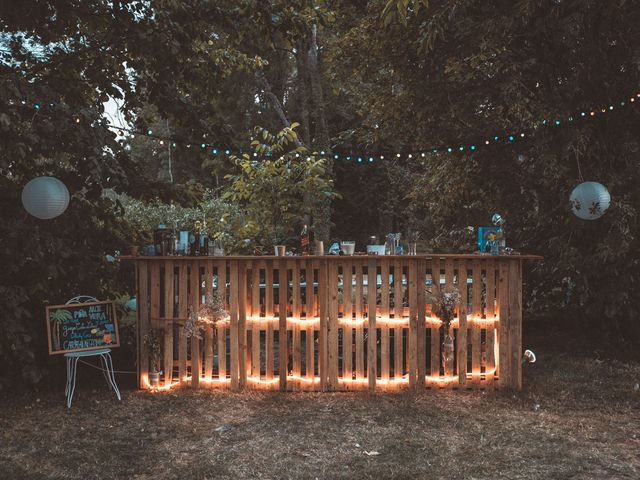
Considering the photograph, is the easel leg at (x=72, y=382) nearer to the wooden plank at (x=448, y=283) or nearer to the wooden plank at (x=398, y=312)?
the wooden plank at (x=398, y=312)

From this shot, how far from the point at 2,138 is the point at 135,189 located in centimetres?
141

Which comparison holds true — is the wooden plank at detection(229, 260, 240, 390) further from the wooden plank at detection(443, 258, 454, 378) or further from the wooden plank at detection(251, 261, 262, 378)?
the wooden plank at detection(443, 258, 454, 378)

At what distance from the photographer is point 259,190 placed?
9.16 m

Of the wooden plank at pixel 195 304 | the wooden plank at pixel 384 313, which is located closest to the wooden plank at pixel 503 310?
the wooden plank at pixel 384 313

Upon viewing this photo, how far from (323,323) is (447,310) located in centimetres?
111

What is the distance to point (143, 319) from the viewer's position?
17.4 feet

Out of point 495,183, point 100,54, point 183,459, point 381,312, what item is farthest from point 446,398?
point 100,54

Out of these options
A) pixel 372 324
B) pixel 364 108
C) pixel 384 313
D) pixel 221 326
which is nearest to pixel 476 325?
pixel 384 313

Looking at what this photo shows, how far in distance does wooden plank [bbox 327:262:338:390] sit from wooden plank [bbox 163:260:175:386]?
144 centimetres

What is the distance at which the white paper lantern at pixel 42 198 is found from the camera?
4.43 m

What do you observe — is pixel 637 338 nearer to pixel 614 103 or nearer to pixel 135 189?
pixel 614 103

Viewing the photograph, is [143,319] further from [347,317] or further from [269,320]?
[347,317]

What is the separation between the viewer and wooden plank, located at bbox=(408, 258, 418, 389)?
5.15 meters

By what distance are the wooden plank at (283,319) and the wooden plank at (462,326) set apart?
5.11ft
